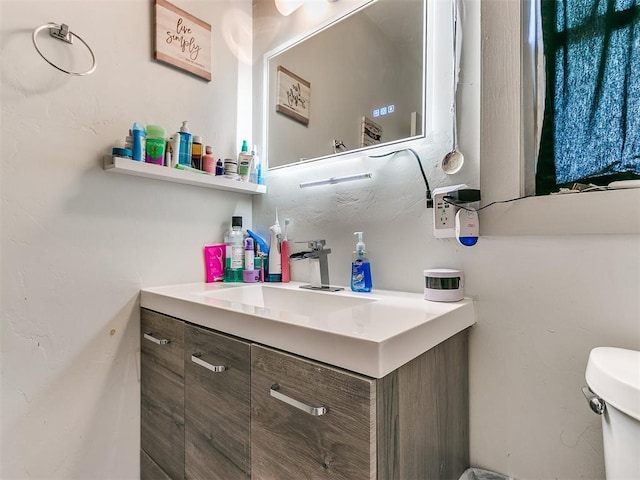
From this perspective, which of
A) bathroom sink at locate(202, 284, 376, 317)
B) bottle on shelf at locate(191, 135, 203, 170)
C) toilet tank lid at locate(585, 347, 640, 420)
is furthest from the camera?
bottle on shelf at locate(191, 135, 203, 170)

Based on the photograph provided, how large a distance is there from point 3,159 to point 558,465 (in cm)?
164

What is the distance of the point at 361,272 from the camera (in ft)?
3.51

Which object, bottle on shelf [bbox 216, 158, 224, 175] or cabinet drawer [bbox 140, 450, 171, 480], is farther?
bottle on shelf [bbox 216, 158, 224, 175]

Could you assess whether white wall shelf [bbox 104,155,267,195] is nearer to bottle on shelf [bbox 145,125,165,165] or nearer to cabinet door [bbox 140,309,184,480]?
bottle on shelf [bbox 145,125,165,165]

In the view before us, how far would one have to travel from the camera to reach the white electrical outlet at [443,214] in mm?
910

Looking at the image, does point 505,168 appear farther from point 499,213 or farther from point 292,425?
point 292,425

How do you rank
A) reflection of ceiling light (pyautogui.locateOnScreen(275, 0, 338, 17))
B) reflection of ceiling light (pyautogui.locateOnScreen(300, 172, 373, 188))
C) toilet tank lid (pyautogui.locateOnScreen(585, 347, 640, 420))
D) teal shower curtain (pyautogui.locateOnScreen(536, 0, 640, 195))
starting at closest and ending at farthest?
toilet tank lid (pyautogui.locateOnScreen(585, 347, 640, 420)), teal shower curtain (pyautogui.locateOnScreen(536, 0, 640, 195)), reflection of ceiling light (pyautogui.locateOnScreen(300, 172, 373, 188)), reflection of ceiling light (pyautogui.locateOnScreen(275, 0, 338, 17))

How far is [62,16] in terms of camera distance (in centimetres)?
99

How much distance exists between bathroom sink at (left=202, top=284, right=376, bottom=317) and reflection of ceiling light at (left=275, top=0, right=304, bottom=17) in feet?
3.84

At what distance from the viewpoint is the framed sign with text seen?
1.20 meters

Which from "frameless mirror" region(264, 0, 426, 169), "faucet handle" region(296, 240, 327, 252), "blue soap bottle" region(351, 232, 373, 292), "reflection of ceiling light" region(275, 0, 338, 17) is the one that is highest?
"reflection of ceiling light" region(275, 0, 338, 17)

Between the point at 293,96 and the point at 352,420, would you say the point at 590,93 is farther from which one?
the point at 293,96

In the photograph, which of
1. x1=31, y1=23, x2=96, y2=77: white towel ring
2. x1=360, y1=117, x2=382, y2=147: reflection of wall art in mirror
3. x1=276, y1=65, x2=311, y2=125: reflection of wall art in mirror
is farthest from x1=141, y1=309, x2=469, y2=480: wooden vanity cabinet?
x1=276, y1=65, x2=311, y2=125: reflection of wall art in mirror

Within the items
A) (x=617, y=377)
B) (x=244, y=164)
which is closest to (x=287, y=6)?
(x=244, y=164)
